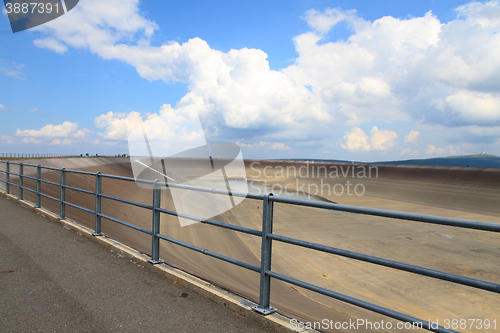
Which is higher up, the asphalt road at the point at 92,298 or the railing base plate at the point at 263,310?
the railing base plate at the point at 263,310

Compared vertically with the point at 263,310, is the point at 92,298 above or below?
below

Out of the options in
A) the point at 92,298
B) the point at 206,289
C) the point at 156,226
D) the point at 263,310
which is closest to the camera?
the point at 263,310

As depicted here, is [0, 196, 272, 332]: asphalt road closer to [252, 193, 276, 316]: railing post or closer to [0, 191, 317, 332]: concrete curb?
[0, 191, 317, 332]: concrete curb

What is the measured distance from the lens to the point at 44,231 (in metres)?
6.35

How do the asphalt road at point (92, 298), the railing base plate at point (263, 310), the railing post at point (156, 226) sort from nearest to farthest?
the asphalt road at point (92, 298)
the railing base plate at point (263, 310)
the railing post at point (156, 226)

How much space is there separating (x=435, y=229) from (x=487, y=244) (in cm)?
279

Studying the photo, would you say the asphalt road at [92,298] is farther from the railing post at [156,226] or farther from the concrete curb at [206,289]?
the railing post at [156,226]

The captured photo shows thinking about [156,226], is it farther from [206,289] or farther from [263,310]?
[263,310]

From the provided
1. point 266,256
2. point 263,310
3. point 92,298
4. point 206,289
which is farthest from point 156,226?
point 263,310

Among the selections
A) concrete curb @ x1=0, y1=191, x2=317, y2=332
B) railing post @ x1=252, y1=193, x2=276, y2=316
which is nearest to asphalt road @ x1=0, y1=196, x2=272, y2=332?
concrete curb @ x1=0, y1=191, x2=317, y2=332

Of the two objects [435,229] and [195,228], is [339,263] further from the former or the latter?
[435,229]

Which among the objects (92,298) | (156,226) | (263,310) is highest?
(156,226)

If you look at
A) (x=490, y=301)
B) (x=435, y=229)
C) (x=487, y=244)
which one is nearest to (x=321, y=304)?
(x=490, y=301)

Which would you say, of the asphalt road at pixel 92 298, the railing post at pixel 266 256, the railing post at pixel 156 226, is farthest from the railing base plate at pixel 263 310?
the railing post at pixel 156 226
